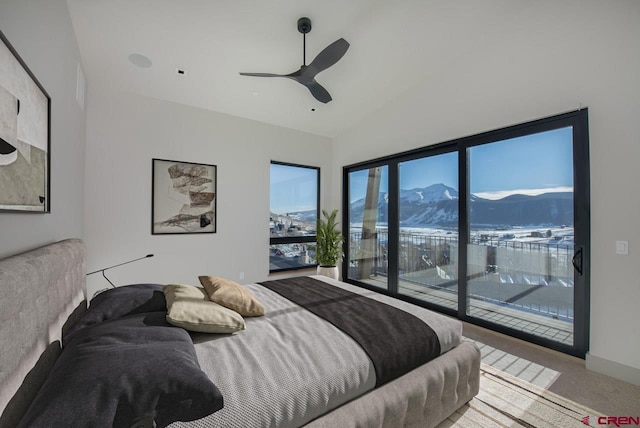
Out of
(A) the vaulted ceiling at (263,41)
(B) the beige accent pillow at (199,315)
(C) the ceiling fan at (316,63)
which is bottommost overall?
(B) the beige accent pillow at (199,315)

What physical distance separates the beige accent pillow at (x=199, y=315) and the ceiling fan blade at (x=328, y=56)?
2137 mm

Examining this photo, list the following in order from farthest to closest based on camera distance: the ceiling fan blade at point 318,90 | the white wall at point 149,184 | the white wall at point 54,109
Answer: the white wall at point 149,184, the ceiling fan blade at point 318,90, the white wall at point 54,109

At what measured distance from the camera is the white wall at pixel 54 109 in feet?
3.90

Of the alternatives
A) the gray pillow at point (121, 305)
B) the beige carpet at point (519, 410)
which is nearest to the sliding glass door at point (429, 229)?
the beige carpet at point (519, 410)

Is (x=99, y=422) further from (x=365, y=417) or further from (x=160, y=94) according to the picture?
(x=160, y=94)

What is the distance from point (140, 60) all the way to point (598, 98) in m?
4.57

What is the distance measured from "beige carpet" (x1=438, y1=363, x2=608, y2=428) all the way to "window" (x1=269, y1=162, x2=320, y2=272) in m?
3.36

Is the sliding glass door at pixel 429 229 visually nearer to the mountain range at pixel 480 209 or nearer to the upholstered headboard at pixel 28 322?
the mountain range at pixel 480 209

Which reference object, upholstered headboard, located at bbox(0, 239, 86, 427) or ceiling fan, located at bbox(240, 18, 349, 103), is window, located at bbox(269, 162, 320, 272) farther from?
upholstered headboard, located at bbox(0, 239, 86, 427)

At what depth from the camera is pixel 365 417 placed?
1248 millimetres

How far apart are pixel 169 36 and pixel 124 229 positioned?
233cm

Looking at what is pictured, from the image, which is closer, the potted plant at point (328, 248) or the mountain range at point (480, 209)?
the mountain range at point (480, 209)

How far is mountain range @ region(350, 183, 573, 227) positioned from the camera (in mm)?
2633

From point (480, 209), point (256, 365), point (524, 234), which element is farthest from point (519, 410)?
point (480, 209)
